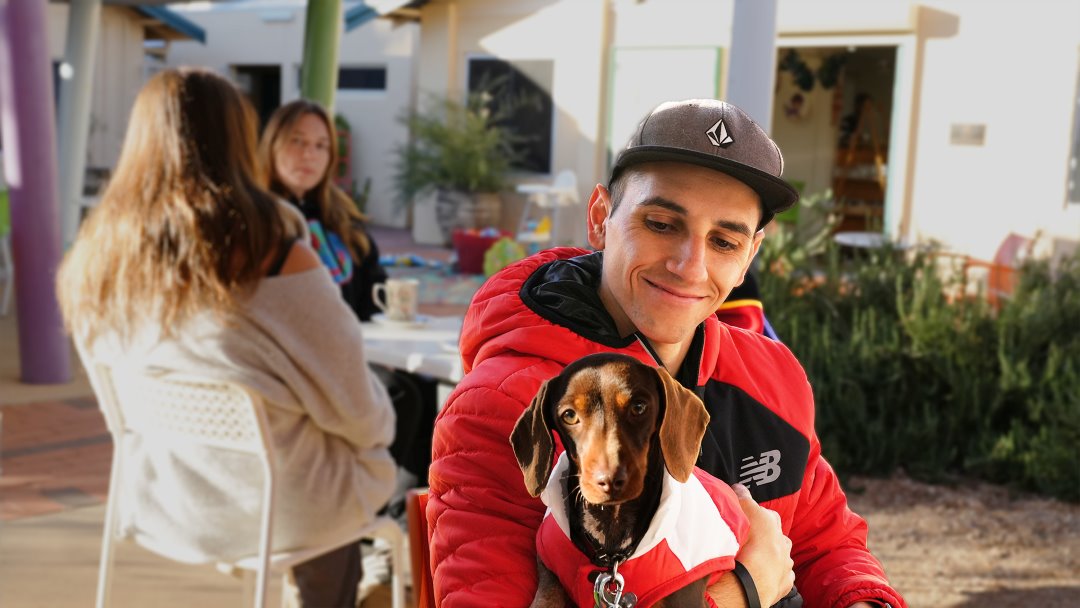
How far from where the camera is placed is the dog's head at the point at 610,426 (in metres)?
0.89

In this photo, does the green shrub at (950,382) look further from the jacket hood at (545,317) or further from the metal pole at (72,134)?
the metal pole at (72,134)

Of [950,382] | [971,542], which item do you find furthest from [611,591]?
[950,382]

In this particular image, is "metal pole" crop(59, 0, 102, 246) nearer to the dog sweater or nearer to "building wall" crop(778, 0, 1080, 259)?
"building wall" crop(778, 0, 1080, 259)

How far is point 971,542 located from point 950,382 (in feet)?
3.98

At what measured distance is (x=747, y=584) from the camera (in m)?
1.13

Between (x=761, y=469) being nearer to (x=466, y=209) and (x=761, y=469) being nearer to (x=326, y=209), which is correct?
(x=326, y=209)

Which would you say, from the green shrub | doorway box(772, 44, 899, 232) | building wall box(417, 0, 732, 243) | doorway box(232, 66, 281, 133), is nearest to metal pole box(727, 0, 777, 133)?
the green shrub

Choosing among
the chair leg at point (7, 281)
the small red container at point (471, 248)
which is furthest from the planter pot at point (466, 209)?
the chair leg at point (7, 281)

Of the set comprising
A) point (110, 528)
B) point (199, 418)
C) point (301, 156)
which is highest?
point (301, 156)

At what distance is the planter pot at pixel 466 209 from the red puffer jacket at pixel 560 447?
14.8 meters

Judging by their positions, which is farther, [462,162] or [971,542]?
[462,162]

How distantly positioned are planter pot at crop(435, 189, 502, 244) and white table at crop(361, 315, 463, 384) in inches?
465

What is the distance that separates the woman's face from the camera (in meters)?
4.52

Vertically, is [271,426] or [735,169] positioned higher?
[735,169]
